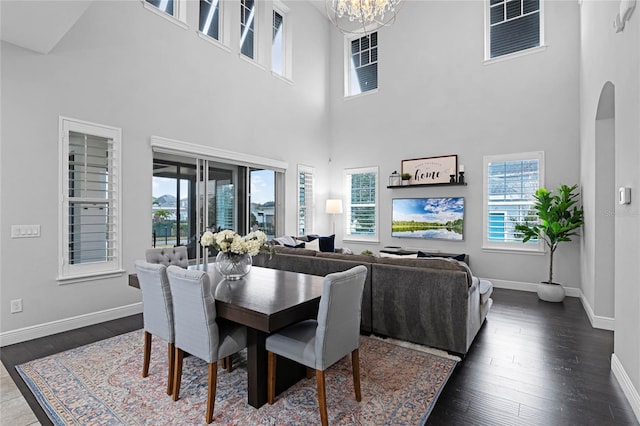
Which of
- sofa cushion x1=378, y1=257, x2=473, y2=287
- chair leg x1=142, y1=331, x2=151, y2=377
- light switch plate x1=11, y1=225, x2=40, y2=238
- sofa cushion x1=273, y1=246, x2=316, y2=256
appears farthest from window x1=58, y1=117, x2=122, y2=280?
sofa cushion x1=378, y1=257, x2=473, y2=287

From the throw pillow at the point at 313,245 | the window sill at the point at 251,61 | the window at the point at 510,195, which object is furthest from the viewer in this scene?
the window sill at the point at 251,61

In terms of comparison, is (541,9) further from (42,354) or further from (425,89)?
(42,354)

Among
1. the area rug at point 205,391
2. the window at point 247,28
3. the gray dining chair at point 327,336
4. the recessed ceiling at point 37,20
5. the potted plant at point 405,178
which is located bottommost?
the area rug at point 205,391

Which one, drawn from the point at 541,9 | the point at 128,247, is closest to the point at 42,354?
the point at 128,247

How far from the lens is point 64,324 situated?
358 cm

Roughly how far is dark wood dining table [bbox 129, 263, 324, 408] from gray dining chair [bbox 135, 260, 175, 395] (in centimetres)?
36

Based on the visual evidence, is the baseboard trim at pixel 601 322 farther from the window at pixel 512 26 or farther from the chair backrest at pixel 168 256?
the chair backrest at pixel 168 256

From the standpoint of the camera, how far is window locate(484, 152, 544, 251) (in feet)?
17.6

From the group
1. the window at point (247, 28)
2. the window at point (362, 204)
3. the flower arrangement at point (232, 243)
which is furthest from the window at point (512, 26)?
the flower arrangement at point (232, 243)

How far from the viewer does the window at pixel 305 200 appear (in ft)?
23.0

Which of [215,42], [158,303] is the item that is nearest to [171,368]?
[158,303]

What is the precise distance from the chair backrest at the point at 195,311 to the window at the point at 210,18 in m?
4.58

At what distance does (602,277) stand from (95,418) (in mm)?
5056

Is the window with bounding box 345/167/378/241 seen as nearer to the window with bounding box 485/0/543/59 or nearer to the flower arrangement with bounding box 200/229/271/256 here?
the window with bounding box 485/0/543/59
